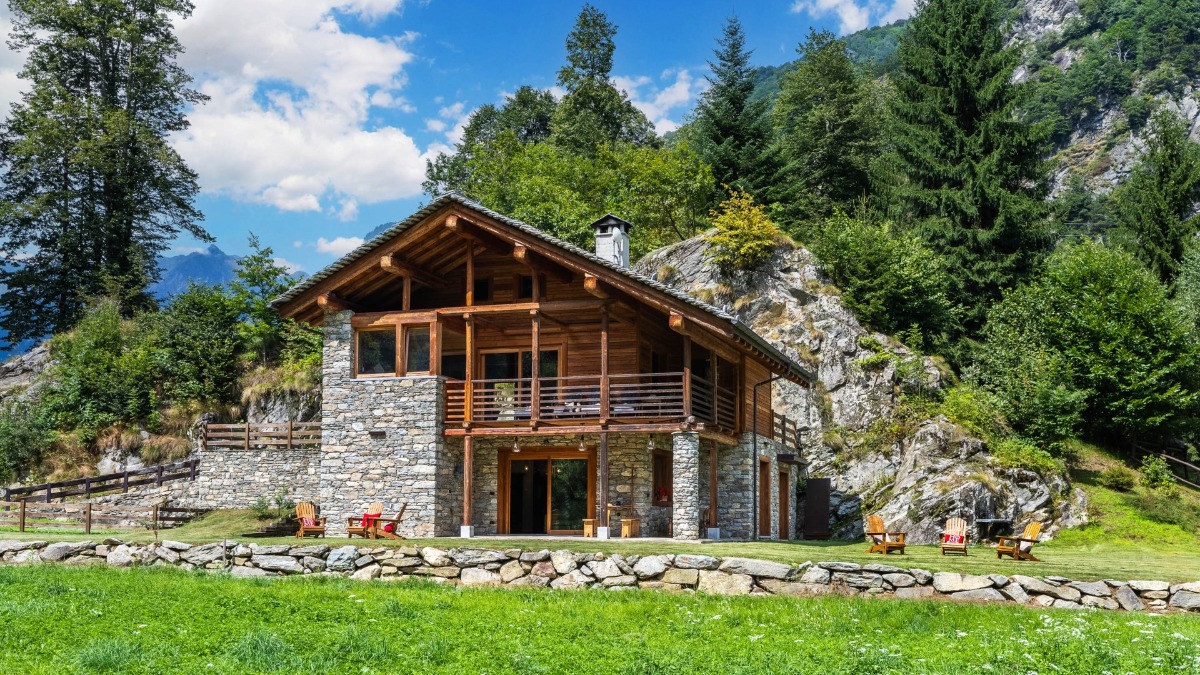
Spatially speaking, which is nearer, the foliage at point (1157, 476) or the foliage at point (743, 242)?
the foliage at point (1157, 476)

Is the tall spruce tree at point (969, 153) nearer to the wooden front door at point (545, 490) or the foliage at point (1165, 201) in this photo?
the foliage at point (1165, 201)

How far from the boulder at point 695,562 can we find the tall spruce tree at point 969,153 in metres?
24.0

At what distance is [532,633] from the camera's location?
11180 millimetres

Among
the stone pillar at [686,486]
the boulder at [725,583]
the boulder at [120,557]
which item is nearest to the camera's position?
the boulder at [725,583]

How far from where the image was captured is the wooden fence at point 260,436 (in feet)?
100

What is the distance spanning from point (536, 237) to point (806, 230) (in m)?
19.5

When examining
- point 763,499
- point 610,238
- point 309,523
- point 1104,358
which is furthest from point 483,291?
point 1104,358

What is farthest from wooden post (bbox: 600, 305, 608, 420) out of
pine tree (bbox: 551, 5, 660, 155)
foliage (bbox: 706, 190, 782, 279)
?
pine tree (bbox: 551, 5, 660, 155)

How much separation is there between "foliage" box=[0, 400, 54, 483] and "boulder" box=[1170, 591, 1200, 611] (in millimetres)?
34828

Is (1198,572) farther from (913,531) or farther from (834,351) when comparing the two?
(834,351)

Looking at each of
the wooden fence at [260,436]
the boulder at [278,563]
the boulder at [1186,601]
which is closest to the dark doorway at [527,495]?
the wooden fence at [260,436]

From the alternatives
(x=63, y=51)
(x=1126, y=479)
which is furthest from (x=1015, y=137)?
(x=63, y=51)

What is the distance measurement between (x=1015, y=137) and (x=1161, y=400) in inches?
500

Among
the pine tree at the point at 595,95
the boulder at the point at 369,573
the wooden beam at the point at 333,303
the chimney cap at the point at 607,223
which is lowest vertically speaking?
the boulder at the point at 369,573
